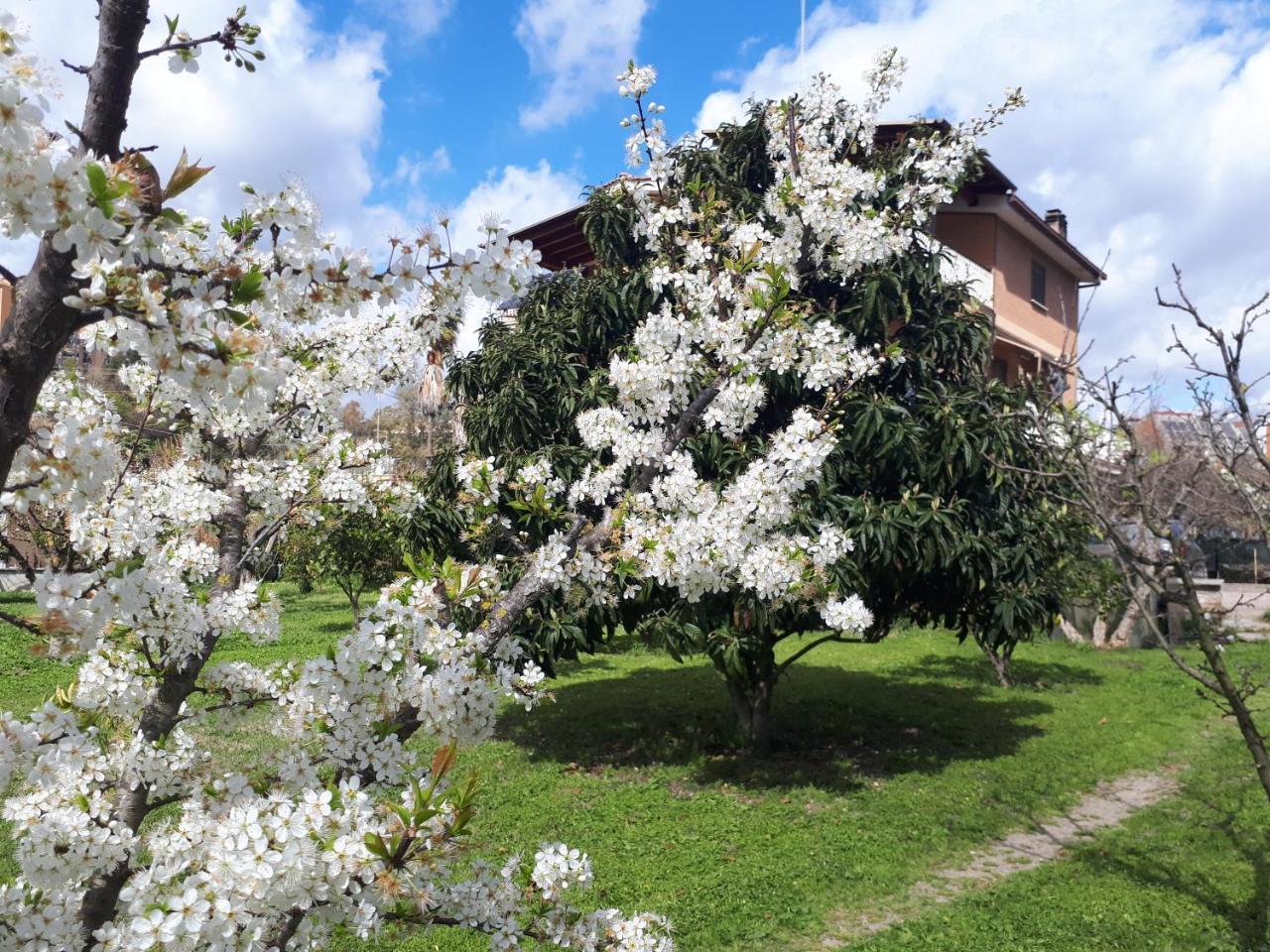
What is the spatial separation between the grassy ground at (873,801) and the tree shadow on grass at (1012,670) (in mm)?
79

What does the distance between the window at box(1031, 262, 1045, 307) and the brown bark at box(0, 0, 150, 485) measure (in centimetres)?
2030

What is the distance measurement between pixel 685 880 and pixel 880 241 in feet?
16.0

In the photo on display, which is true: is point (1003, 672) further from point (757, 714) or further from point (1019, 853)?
point (1019, 853)

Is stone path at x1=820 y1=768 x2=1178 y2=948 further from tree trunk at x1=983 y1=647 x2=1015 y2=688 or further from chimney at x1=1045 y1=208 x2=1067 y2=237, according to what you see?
chimney at x1=1045 y1=208 x2=1067 y2=237

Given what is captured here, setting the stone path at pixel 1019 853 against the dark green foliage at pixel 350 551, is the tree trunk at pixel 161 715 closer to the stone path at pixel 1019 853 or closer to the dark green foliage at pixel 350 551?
the stone path at pixel 1019 853

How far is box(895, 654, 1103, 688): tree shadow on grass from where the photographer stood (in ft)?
44.8

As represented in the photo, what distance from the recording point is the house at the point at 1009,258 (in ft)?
46.6

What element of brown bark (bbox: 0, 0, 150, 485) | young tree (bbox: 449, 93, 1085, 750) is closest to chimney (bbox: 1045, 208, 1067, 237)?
young tree (bbox: 449, 93, 1085, 750)

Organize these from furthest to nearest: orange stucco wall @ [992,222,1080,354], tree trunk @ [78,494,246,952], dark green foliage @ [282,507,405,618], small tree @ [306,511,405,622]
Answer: orange stucco wall @ [992,222,1080,354] → small tree @ [306,511,405,622] → dark green foliage @ [282,507,405,618] → tree trunk @ [78,494,246,952]

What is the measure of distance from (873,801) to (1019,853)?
1.29 m

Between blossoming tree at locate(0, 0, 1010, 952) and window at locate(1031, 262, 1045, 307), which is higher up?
window at locate(1031, 262, 1045, 307)

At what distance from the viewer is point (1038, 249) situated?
19.7m

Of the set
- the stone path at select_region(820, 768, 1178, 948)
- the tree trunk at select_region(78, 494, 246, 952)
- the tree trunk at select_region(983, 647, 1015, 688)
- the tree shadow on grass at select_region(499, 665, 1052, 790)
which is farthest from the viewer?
the tree trunk at select_region(983, 647, 1015, 688)

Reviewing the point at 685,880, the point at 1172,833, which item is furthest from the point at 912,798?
the point at 685,880
